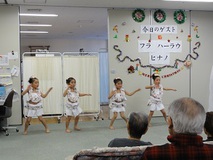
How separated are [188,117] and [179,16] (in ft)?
18.6

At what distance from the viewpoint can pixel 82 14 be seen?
7.35 m

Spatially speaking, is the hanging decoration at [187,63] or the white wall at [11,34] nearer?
the white wall at [11,34]

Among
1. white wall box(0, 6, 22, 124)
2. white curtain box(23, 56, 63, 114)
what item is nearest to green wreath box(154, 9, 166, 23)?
white curtain box(23, 56, 63, 114)

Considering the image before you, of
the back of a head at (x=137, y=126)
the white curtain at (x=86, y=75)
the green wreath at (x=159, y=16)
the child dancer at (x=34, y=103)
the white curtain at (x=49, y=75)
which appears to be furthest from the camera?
the green wreath at (x=159, y=16)

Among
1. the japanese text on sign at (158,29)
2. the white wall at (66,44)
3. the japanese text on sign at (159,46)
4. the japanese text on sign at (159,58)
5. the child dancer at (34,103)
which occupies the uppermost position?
Result: the white wall at (66,44)

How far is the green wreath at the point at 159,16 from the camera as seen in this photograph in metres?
6.49

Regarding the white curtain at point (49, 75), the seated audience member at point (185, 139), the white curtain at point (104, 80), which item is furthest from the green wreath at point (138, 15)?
the seated audience member at point (185, 139)

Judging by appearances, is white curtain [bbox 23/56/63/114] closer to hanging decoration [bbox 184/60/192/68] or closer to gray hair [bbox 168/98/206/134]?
hanging decoration [bbox 184/60/192/68]

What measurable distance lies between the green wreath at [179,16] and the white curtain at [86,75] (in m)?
2.19

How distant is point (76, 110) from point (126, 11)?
2.67 metres

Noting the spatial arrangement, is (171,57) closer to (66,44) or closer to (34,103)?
(34,103)

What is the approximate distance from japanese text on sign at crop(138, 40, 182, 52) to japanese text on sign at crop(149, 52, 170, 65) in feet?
0.32

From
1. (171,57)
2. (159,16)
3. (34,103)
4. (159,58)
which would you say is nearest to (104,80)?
(159,58)

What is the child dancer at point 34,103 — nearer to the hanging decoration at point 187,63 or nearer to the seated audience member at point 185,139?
the hanging decoration at point 187,63
